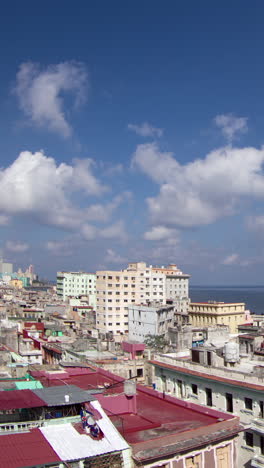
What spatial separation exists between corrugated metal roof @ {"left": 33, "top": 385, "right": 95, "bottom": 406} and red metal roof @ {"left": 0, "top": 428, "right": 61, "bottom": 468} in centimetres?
169

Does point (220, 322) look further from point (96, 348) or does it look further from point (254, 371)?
point (254, 371)

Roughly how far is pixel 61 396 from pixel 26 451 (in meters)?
3.75

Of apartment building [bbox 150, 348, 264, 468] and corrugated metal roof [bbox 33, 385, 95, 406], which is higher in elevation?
corrugated metal roof [bbox 33, 385, 95, 406]

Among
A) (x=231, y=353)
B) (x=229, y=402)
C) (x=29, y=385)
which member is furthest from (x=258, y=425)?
(x=29, y=385)

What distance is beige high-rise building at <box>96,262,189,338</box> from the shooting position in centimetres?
12047

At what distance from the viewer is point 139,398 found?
88.7ft

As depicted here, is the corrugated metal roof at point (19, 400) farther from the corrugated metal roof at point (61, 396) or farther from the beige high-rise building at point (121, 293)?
the beige high-rise building at point (121, 293)

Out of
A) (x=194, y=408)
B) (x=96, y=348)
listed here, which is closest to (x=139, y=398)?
(x=194, y=408)

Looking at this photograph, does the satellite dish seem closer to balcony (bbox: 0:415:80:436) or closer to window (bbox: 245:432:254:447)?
balcony (bbox: 0:415:80:436)

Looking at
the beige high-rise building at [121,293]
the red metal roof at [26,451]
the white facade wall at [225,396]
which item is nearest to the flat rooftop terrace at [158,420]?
the red metal roof at [26,451]

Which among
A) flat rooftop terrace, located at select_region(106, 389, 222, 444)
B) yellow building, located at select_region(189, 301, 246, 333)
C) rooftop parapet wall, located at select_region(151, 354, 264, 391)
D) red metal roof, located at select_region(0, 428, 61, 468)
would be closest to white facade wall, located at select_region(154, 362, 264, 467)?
rooftop parapet wall, located at select_region(151, 354, 264, 391)

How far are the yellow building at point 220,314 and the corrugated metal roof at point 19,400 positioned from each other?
87105 millimetres

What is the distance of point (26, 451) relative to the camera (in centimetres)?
1681

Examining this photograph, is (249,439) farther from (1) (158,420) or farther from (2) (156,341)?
(2) (156,341)
